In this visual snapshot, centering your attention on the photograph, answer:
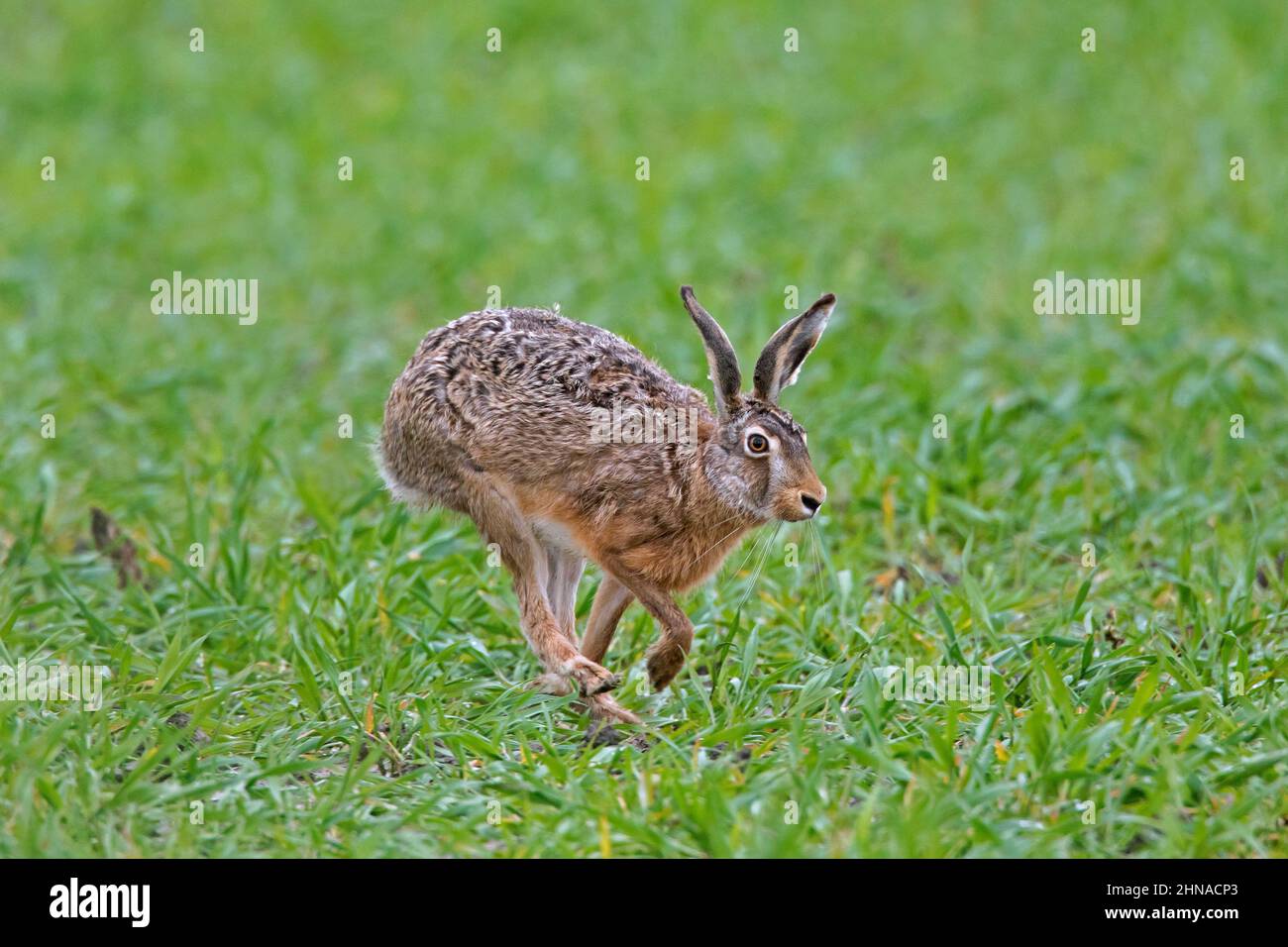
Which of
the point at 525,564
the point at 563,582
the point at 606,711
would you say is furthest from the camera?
the point at 563,582

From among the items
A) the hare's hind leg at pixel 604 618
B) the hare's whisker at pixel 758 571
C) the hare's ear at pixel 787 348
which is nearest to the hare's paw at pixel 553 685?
the hare's hind leg at pixel 604 618

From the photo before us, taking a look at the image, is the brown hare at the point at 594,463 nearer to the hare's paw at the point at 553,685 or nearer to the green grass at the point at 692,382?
the hare's paw at the point at 553,685

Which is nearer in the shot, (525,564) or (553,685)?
(553,685)

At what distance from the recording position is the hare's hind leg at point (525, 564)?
20.0ft

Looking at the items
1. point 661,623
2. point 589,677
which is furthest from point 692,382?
point 589,677

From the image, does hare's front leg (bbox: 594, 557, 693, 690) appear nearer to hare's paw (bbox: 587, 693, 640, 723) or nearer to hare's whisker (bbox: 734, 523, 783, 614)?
hare's paw (bbox: 587, 693, 640, 723)

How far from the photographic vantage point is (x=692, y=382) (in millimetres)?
8898

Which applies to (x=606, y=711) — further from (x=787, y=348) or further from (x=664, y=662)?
(x=787, y=348)

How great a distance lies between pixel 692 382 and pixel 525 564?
286 cm

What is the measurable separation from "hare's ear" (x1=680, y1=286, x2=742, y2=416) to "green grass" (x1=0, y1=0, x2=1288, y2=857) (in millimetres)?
955

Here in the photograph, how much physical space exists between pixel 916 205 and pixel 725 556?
6.26m

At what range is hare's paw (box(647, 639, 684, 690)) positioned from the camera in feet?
19.8

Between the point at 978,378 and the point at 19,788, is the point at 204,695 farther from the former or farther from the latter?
the point at 978,378
